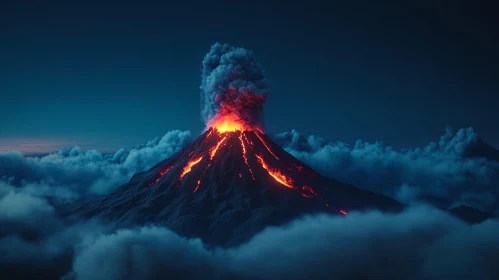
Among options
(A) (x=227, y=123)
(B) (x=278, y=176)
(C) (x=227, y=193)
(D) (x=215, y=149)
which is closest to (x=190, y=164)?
(D) (x=215, y=149)

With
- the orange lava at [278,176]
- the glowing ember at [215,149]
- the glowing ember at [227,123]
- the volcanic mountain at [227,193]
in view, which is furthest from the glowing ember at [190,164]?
the orange lava at [278,176]

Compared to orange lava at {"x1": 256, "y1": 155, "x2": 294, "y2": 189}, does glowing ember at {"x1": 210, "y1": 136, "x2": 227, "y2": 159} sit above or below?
above

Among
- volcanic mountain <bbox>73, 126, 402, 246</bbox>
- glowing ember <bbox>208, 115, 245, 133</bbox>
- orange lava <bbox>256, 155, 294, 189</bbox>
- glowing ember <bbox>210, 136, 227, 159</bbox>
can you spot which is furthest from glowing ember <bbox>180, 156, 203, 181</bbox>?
orange lava <bbox>256, 155, 294, 189</bbox>

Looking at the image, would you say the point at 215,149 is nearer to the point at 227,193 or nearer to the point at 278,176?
the point at 227,193

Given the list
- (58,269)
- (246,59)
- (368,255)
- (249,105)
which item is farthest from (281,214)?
(58,269)

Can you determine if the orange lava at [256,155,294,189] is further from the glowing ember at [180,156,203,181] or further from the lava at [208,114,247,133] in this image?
the glowing ember at [180,156,203,181]

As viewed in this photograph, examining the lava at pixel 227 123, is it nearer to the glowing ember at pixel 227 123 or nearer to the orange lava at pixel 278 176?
the glowing ember at pixel 227 123

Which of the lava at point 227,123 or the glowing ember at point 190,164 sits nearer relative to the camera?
the glowing ember at point 190,164
